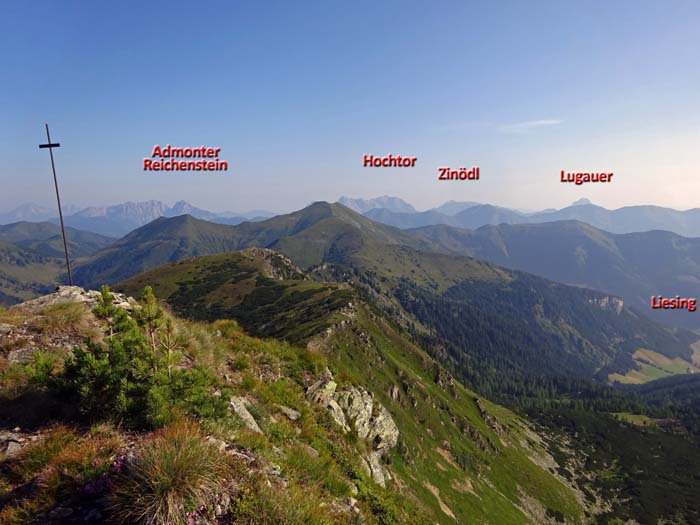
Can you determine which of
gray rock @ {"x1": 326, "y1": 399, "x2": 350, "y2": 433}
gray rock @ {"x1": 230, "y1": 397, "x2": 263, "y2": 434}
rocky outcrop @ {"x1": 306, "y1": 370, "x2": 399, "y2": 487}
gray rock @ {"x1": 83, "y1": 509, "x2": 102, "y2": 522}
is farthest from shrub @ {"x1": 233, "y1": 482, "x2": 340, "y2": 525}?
gray rock @ {"x1": 326, "y1": 399, "x2": 350, "y2": 433}

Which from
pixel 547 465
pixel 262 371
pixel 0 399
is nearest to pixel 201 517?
pixel 0 399

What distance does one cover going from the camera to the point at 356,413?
27.7 metres

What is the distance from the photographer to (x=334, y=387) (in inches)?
938

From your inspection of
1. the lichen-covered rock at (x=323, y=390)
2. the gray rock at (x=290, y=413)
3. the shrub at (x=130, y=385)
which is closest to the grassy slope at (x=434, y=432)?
the lichen-covered rock at (x=323, y=390)

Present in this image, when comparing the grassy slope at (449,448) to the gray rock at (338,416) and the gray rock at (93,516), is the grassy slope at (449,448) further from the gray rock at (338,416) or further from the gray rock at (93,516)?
the gray rock at (93,516)

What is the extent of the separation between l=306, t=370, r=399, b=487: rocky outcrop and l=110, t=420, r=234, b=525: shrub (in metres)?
13.5

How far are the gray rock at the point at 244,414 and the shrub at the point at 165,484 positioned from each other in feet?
18.1

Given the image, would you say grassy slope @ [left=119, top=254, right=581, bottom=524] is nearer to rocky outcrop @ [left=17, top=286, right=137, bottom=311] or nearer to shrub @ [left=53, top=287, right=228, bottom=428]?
rocky outcrop @ [left=17, top=286, right=137, bottom=311]

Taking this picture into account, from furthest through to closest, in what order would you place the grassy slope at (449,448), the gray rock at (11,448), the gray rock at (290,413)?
1. the grassy slope at (449,448)
2. the gray rock at (290,413)
3. the gray rock at (11,448)

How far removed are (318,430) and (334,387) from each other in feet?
22.6

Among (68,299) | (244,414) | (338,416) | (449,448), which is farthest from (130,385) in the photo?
(449,448)

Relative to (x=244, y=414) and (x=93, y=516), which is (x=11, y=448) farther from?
(x=244, y=414)

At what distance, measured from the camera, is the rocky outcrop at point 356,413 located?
21027 mm

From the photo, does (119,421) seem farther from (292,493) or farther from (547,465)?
(547,465)
